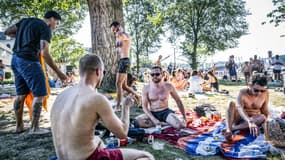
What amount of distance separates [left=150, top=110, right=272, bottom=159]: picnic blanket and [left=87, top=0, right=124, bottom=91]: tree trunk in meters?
4.95

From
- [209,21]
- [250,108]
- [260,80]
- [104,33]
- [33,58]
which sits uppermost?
[209,21]

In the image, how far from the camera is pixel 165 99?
16.4 ft

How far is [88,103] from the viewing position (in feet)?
5.97

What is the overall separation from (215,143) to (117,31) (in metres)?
3.54

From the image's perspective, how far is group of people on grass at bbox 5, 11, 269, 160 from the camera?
1868mm

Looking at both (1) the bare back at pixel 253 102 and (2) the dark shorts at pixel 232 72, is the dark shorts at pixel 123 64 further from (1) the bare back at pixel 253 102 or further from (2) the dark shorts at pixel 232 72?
(2) the dark shorts at pixel 232 72

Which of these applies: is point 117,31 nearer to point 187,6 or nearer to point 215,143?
point 215,143

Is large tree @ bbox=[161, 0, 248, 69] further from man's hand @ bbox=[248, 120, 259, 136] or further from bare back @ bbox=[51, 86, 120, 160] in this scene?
bare back @ bbox=[51, 86, 120, 160]

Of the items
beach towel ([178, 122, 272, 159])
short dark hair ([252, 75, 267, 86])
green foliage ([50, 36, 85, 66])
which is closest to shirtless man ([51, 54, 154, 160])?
beach towel ([178, 122, 272, 159])

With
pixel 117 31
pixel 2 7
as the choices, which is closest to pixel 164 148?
pixel 117 31

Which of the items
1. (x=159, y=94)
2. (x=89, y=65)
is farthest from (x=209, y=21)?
(x=89, y=65)

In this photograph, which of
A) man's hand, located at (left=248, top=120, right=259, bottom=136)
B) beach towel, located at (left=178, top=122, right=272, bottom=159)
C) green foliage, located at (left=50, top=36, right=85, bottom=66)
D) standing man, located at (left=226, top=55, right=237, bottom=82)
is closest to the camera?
beach towel, located at (left=178, top=122, right=272, bottom=159)

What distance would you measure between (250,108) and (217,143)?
42.8 inches

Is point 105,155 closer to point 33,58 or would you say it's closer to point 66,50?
point 33,58
